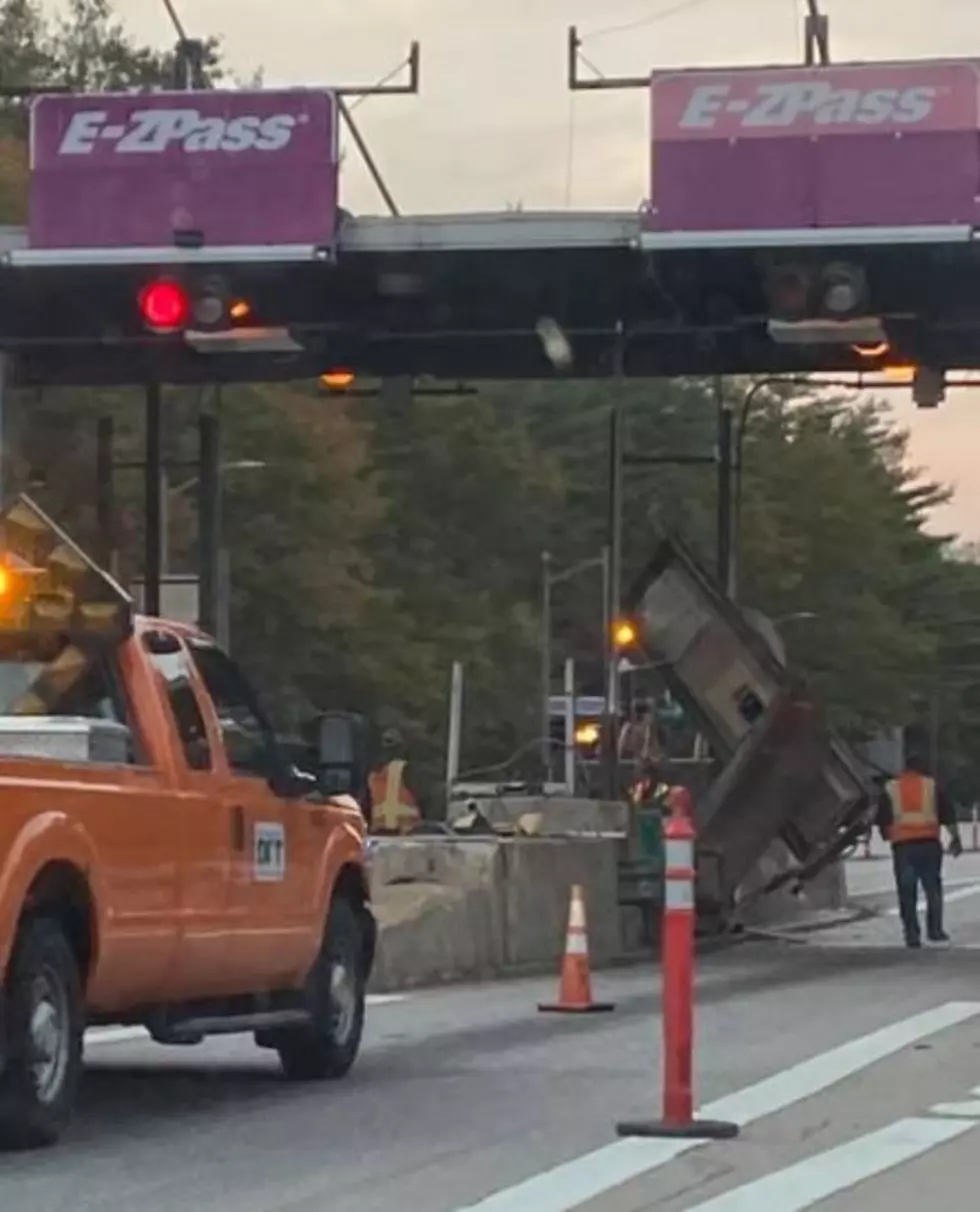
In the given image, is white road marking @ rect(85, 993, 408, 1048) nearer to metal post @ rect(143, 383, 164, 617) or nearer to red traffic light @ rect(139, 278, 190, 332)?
red traffic light @ rect(139, 278, 190, 332)

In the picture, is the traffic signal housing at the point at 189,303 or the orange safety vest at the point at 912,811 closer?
the traffic signal housing at the point at 189,303

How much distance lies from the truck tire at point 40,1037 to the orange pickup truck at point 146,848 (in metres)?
0.01

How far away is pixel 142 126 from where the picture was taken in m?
24.4

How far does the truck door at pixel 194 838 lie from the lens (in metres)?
12.8

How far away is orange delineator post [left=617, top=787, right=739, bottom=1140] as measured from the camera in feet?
38.9

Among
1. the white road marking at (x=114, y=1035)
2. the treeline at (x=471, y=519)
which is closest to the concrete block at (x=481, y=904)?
the white road marking at (x=114, y=1035)

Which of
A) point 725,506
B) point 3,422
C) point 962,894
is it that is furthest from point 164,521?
point 3,422

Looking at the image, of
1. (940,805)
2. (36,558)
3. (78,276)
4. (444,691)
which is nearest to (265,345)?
(78,276)

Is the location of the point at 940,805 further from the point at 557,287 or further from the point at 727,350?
the point at 557,287

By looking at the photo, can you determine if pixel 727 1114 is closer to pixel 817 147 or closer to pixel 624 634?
pixel 817 147

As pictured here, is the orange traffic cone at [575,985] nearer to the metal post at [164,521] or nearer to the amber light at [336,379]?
the amber light at [336,379]

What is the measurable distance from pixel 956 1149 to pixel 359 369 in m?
18.9

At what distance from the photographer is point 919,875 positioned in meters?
28.6

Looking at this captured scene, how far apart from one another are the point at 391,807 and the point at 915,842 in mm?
10403
